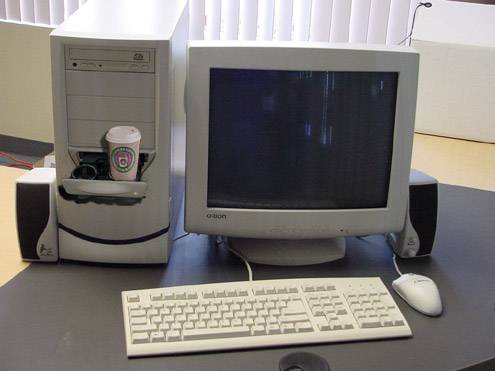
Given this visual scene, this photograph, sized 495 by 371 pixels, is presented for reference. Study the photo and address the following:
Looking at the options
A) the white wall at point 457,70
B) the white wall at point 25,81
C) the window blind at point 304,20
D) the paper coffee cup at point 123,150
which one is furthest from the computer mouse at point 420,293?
the window blind at point 304,20

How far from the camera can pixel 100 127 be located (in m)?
1.12

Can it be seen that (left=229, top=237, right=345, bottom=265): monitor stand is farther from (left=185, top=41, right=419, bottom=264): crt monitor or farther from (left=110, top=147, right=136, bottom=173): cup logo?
(left=110, top=147, right=136, bottom=173): cup logo

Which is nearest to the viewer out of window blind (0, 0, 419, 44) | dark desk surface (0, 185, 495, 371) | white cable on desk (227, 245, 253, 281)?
dark desk surface (0, 185, 495, 371)

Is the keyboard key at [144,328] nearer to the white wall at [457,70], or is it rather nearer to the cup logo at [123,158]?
the cup logo at [123,158]

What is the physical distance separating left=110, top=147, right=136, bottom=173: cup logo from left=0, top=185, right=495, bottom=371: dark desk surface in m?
0.21

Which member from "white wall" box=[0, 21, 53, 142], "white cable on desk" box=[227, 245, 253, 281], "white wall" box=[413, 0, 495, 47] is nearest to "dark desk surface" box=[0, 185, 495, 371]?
"white cable on desk" box=[227, 245, 253, 281]

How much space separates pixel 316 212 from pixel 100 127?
414 mm

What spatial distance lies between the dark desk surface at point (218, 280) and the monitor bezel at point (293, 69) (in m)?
0.08

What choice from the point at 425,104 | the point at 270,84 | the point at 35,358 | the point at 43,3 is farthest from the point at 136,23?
the point at 43,3

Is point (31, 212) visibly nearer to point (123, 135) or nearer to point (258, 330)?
point (123, 135)

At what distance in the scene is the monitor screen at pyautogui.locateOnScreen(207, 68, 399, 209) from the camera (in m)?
1.14

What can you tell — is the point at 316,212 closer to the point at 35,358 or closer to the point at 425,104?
the point at 35,358

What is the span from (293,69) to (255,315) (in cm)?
41

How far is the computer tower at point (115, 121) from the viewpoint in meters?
1.08
